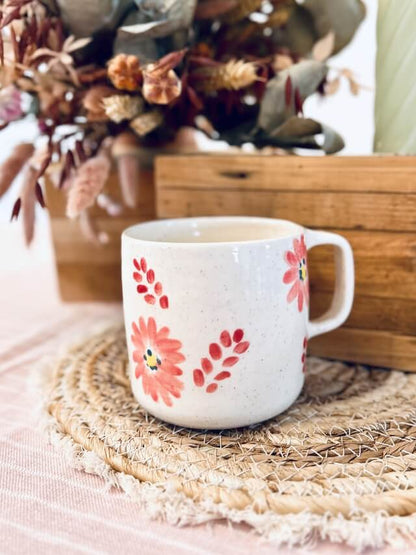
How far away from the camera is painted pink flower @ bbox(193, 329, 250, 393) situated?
13.7 inches

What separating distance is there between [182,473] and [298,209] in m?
0.25

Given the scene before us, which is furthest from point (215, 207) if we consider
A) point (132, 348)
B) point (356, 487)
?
point (356, 487)

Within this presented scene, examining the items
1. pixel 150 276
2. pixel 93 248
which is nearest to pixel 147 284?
Answer: pixel 150 276

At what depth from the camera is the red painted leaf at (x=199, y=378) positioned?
13.8 inches

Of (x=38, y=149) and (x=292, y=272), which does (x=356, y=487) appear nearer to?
(x=292, y=272)

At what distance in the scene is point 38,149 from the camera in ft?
1.75

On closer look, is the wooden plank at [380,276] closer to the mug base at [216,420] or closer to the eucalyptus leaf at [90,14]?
the mug base at [216,420]

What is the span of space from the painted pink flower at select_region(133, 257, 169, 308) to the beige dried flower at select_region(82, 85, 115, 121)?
7.1 inches

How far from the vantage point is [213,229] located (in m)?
0.46

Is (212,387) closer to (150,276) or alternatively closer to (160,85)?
(150,276)

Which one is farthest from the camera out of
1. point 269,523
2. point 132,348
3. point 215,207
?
point 215,207

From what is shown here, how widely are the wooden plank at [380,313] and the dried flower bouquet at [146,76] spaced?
0.14m

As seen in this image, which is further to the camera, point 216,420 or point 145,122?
point 145,122

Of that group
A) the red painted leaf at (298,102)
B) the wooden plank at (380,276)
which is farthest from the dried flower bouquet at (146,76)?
the wooden plank at (380,276)
